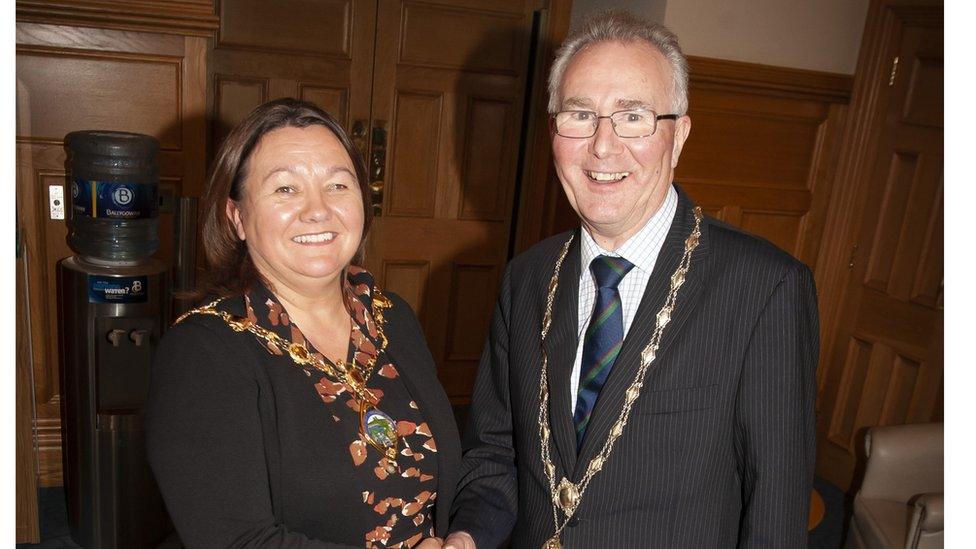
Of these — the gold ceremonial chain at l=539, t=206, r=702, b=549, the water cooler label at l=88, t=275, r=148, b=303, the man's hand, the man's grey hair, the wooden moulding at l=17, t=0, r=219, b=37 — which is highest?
the wooden moulding at l=17, t=0, r=219, b=37

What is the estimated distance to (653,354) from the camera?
4.62 feet

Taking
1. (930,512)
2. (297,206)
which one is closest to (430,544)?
(297,206)

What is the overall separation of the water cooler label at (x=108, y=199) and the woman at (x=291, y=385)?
5.27 ft

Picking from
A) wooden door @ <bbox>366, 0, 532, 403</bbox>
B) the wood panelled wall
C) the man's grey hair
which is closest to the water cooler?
the wood panelled wall

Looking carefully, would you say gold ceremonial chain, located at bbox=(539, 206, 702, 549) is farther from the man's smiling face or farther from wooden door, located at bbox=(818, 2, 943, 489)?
wooden door, located at bbox=(818, 2, 943, 489)

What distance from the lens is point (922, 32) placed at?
3.70 m

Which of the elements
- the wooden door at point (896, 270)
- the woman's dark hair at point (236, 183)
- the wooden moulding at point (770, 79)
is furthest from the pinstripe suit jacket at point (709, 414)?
the wooden door at point (896, 270)

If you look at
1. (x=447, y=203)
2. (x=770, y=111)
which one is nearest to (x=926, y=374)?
(x=770, y=111)

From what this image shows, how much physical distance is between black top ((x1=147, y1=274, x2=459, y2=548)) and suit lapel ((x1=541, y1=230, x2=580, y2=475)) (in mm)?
299

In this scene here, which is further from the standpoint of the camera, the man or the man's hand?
the man's hand

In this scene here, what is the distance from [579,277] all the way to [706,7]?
97.1 inches

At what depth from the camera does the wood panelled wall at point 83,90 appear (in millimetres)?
3166

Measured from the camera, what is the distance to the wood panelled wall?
317cm

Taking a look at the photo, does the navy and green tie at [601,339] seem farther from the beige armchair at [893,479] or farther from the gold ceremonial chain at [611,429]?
the beige armchair at [893,479]
